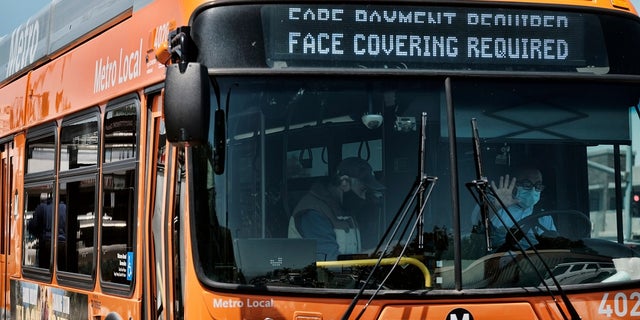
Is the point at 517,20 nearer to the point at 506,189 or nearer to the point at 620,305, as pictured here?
the point at 506,189

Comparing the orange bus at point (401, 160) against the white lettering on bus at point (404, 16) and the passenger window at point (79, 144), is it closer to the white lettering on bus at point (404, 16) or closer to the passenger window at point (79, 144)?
the white lettering on bus at point (404, 16)

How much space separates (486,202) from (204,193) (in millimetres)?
1441

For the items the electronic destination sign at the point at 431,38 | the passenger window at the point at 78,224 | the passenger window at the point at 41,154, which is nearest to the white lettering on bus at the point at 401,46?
the electronic destination sign at the point at 431,38

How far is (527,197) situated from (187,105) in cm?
186

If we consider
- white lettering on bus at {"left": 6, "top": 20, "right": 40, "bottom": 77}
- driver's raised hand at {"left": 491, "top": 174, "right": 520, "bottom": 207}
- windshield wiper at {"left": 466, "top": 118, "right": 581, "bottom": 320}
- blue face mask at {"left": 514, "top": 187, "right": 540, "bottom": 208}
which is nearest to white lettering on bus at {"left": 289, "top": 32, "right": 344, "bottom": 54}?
windshield wiper at {"left": 466, "top": 118, "right": 581, "bottom": 320}

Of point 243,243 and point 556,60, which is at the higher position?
point 556,60

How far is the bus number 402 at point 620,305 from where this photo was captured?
232 inches

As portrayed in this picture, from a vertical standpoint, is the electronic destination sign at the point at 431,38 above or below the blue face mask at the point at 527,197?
above

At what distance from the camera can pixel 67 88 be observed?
862cm

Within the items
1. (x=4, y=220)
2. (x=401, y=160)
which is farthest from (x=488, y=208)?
(x=4, y=220)

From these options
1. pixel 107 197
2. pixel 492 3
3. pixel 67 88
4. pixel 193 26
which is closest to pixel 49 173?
pixel 67 88

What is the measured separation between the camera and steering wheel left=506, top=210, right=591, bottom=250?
5.91 metres

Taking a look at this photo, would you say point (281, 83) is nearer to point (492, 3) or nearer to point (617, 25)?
point (492, 3)

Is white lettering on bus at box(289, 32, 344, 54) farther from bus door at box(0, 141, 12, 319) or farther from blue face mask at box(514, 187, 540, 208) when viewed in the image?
bus door at box(0, 141, 12, 319)
